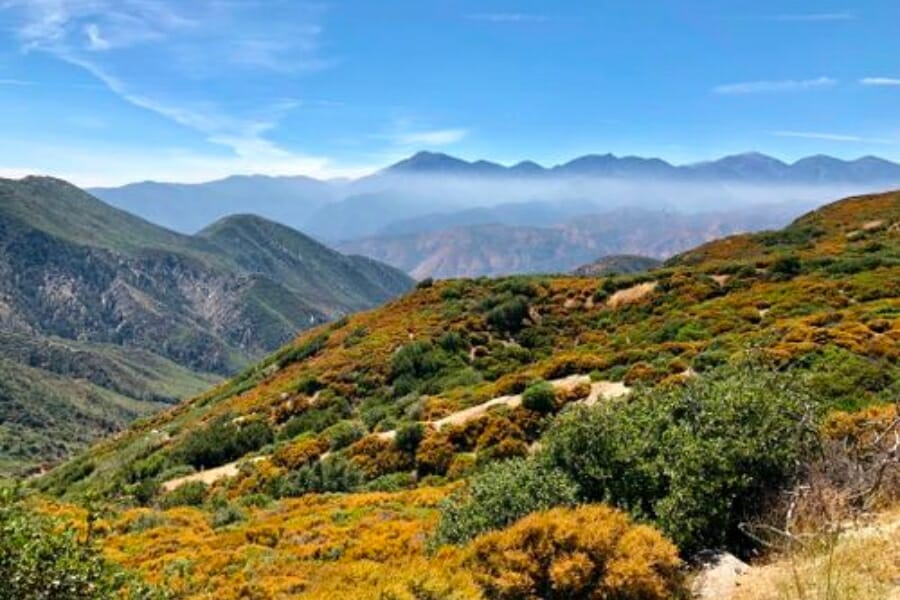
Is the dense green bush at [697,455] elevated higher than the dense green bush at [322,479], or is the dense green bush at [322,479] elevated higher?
the dense green bush at [697,455]

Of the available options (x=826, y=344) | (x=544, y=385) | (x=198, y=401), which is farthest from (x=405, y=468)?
(x=198, y=401)

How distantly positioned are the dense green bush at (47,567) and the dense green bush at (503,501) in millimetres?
4526

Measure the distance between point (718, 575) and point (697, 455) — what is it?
1797 mm

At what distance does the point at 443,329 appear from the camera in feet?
135

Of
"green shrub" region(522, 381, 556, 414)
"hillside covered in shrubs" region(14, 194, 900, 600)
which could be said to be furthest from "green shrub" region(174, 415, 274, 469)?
"green shrub" region(522, 381, 556, 414)

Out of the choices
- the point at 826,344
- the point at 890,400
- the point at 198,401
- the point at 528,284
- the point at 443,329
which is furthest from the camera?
the point at 198,401

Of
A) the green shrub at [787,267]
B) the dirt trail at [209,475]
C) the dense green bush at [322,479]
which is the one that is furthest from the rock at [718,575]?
the green shrub at [787,267]

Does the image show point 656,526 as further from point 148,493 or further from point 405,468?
point 148,493

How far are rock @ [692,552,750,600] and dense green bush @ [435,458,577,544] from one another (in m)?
1.97

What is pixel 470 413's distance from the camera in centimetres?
2669

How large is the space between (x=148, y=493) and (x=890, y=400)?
23.4m

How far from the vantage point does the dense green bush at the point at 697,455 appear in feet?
34.3

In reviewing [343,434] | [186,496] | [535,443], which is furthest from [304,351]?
[535,443]

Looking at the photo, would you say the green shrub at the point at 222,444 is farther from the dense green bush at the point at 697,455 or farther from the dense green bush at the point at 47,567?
the dense green bush at the point at 47,567
